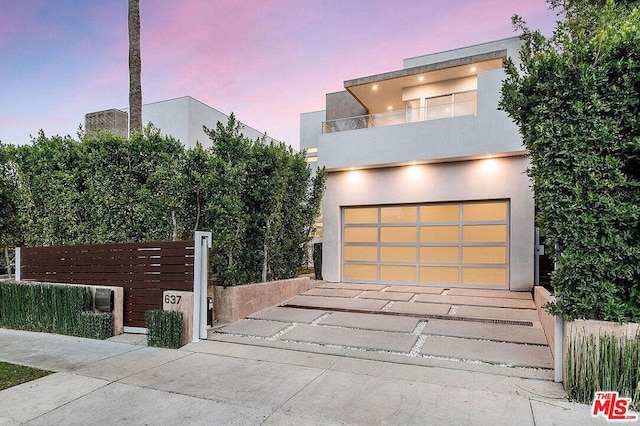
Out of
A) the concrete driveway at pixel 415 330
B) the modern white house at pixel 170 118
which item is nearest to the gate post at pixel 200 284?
the concrete driveway at pixel 415 330

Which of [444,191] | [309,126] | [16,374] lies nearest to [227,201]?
[16,374]

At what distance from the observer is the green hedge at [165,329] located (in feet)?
17.5

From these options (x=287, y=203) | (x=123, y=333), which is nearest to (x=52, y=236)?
(x=123, y=333)

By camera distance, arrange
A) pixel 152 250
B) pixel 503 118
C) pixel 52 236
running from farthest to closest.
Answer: pixel 503 118
pixel 52 236
pixel 152 250

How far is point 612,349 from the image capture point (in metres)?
3.40

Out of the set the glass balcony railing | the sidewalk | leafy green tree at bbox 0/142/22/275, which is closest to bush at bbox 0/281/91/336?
the sidewalk

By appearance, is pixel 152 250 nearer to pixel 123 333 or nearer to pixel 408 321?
pixel 123 333

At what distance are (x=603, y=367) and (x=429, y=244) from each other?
23.7 feet

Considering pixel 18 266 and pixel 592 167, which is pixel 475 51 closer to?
pixel 592 167

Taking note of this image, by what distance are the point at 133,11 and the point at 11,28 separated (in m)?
4.37

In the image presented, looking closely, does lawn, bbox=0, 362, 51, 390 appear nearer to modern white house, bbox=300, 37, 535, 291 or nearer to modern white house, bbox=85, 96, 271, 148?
modern white house, bbox=300, 37, 535, 291

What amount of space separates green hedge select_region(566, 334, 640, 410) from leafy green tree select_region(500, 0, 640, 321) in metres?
0.25

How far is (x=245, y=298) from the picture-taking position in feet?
23.0

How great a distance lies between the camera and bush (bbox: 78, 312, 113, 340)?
5.87 metres
